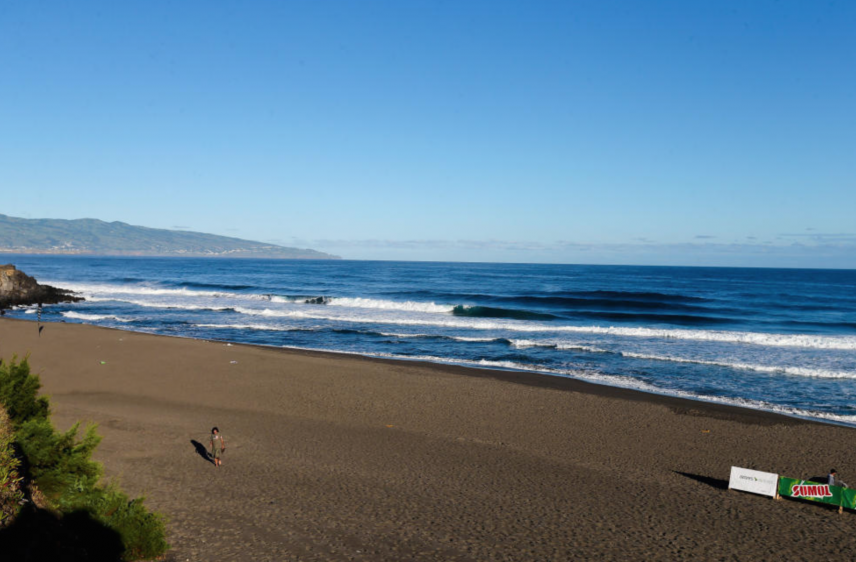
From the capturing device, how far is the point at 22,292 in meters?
50.9

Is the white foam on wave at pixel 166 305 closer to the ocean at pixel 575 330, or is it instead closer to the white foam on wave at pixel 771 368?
the ocean at pixel 575 330

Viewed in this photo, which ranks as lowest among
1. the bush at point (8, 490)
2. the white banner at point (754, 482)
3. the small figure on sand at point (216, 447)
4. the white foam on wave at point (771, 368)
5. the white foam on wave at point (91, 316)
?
the white foam on wave at point (91, 316)

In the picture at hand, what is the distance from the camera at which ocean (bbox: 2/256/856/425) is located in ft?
74.1

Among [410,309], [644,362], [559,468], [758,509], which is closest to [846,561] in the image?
[758,509]

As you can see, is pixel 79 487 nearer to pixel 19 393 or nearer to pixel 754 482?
pixel 19 393

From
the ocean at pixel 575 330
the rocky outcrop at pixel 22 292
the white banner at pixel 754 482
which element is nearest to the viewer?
the white banner at pixel 754 482

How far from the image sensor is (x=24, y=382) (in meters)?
9.55

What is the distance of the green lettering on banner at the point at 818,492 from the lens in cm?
1064

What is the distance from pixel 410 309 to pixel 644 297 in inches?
1012

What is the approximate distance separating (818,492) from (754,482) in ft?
3.47

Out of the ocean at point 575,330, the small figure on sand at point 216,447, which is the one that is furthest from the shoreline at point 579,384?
the small figure on sand at point 216,447

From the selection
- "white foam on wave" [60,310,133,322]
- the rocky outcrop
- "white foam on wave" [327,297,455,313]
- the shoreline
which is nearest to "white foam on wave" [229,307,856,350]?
"white foam on wave" [327,297,455,313]

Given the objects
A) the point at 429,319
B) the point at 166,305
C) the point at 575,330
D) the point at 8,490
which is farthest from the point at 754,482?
the point at 166,305

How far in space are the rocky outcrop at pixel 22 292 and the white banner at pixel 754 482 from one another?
2136 inches
